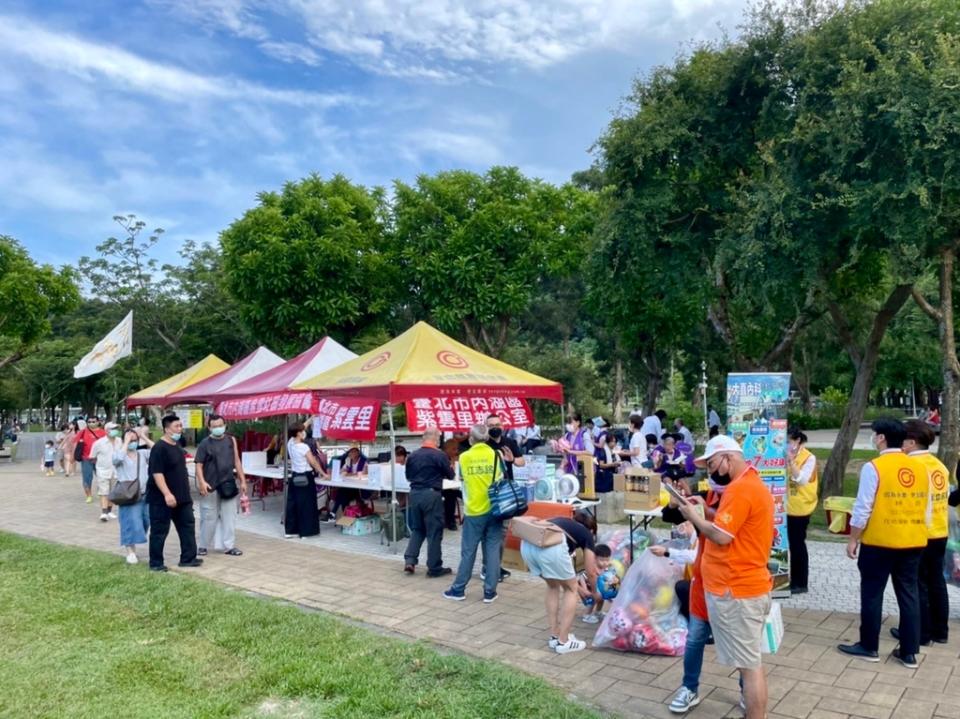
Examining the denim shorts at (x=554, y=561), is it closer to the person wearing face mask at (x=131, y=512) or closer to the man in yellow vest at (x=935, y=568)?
the man in yellow vest at (x=935, y=568)

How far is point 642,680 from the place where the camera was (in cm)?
515

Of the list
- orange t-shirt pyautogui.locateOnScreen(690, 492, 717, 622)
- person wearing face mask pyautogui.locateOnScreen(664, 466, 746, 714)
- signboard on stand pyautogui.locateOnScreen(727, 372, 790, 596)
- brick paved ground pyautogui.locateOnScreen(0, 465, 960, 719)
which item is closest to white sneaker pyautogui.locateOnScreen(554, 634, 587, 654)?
brick paved ground pyautogui.locateOnScreen(0, 465, 960, 719)

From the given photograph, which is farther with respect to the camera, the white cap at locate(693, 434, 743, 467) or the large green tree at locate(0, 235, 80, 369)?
the large green tree at locate(0, 235, 80, 369)

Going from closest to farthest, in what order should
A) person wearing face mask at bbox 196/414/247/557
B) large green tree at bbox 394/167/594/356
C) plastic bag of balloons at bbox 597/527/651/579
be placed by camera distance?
plastic bag of balloons at bbox 597/527/651/579, person wearing face mask at bbox 196/414/247/557, large green tree at bbox 394/167/594/356

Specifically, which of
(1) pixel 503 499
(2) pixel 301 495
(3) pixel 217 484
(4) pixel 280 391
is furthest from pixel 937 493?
(4) pixel 280 391

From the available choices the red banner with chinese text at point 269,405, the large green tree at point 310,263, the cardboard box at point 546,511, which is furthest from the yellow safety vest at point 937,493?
the large green tree at point 310,263

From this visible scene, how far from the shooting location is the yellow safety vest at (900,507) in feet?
17.1

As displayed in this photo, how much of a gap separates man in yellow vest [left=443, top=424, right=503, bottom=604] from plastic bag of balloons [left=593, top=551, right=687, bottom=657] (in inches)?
68.5

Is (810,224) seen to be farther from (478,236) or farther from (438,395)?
(478,236)

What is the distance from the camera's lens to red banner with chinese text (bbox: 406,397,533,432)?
10828 millimetres

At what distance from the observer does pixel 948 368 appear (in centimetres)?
1196

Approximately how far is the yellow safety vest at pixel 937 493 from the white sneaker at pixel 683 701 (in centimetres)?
235

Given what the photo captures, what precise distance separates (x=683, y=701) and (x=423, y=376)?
632cm

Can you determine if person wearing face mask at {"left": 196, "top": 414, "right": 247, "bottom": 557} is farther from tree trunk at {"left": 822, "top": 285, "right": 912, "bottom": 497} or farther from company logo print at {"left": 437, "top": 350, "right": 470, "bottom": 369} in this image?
tree trunk at {"left": 822, "top": 285, "right": 912, "bottom": 497}
